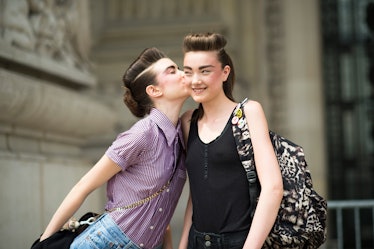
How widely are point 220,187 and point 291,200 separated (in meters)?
0.27

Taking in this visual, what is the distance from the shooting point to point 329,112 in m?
9.41

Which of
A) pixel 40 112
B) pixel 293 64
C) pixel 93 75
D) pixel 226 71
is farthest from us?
pixel 293 64

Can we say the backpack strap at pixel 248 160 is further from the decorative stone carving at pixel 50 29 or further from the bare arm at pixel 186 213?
the decorative stone carving at pixel 50 29

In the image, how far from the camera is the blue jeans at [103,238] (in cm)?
269

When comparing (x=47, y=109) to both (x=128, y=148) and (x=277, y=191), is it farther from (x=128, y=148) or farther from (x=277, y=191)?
(x=277, y=191)

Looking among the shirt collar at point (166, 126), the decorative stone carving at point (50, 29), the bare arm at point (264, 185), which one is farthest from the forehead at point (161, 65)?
the decorative stone carving at point (50, 29)

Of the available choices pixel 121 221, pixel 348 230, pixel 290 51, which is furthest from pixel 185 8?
pixel 121 221

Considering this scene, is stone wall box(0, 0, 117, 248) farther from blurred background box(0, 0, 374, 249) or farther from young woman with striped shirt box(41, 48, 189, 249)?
blurred background box(0, 0, 374, 249)

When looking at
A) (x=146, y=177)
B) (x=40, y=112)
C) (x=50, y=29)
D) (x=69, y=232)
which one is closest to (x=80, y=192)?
(x=69, y=232)

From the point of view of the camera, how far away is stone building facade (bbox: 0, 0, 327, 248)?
12.2 ft

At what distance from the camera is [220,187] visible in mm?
2602

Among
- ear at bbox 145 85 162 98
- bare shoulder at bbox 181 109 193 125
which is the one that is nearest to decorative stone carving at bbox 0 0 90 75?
ear at bbox 145 85 162 98

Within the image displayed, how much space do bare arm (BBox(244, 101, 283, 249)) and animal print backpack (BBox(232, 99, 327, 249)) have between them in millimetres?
47

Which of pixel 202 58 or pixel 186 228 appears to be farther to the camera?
pixel 186 228
